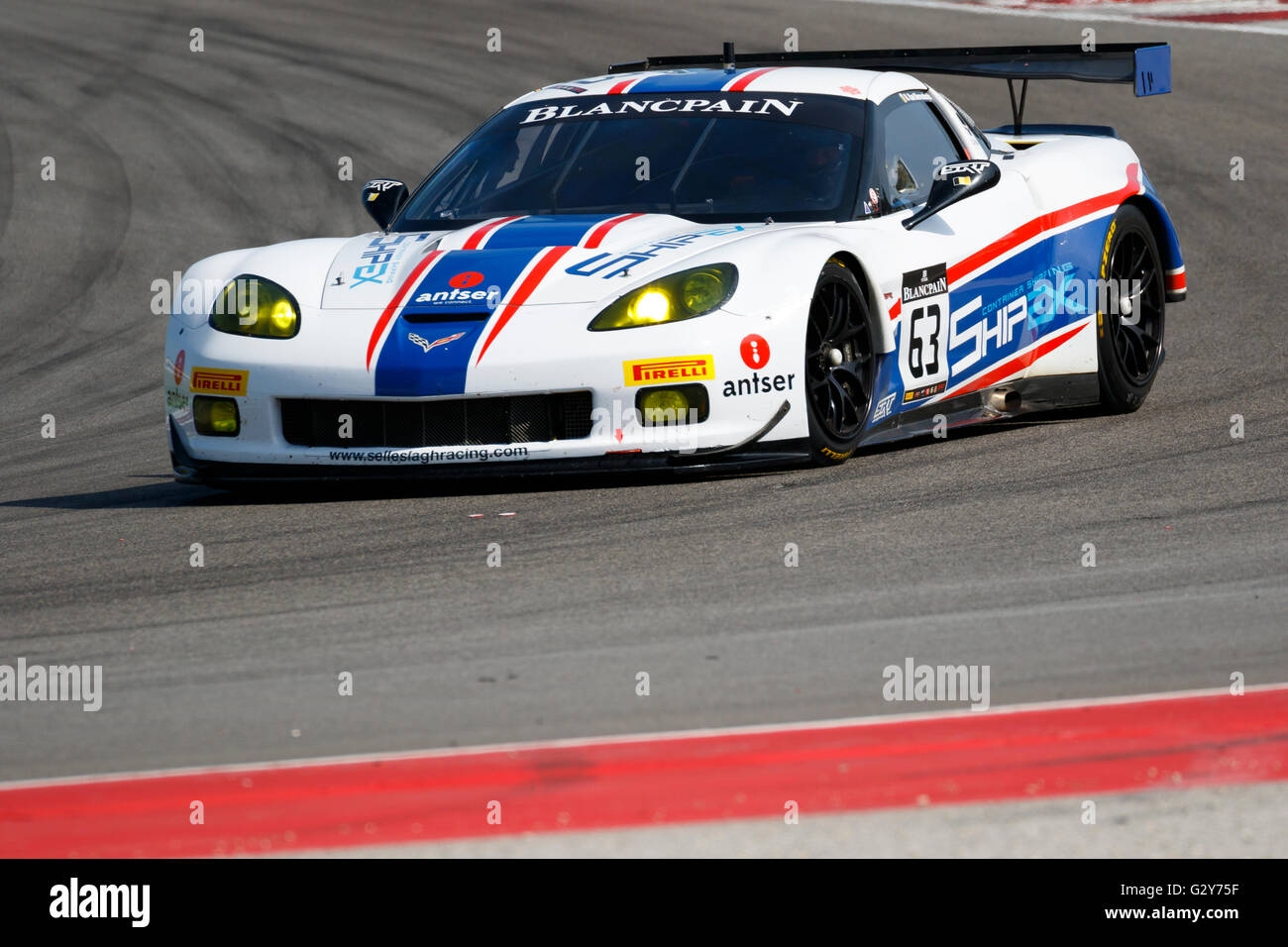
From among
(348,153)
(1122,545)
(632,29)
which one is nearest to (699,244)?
(1122,545)

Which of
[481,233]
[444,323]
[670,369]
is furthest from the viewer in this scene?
[481,233]

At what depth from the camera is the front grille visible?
5.99 m

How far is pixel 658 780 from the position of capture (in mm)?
3316

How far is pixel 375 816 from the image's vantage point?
10.4 feet

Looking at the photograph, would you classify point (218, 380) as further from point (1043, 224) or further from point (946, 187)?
point (1043, 224)

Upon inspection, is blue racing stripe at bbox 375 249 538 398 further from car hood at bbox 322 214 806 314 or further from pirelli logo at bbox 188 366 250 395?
pirelli logo at bbox 188 366 250 395

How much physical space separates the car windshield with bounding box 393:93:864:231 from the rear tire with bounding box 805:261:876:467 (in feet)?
1.44

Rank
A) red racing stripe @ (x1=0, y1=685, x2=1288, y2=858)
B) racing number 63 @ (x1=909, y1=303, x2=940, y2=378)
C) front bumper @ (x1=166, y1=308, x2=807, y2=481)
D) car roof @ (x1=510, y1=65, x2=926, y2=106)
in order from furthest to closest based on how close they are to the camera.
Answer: car roof @ (x1=510, y1=65, x2=926, y2=106) < racing number 63 @ (x1=909, y1=303, x2=940, y2=378) < front bumper @ (x1=166, y1=308, x2=807, y2=481) < red racing stripe @ (x1=0, y1=685, x2=1288, y2=858)

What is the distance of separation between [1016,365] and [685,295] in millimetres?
1914

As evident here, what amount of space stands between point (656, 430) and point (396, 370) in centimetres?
78

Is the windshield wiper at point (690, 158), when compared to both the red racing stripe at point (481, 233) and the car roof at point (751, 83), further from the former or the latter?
the red racing stripe at point (481, 233)
